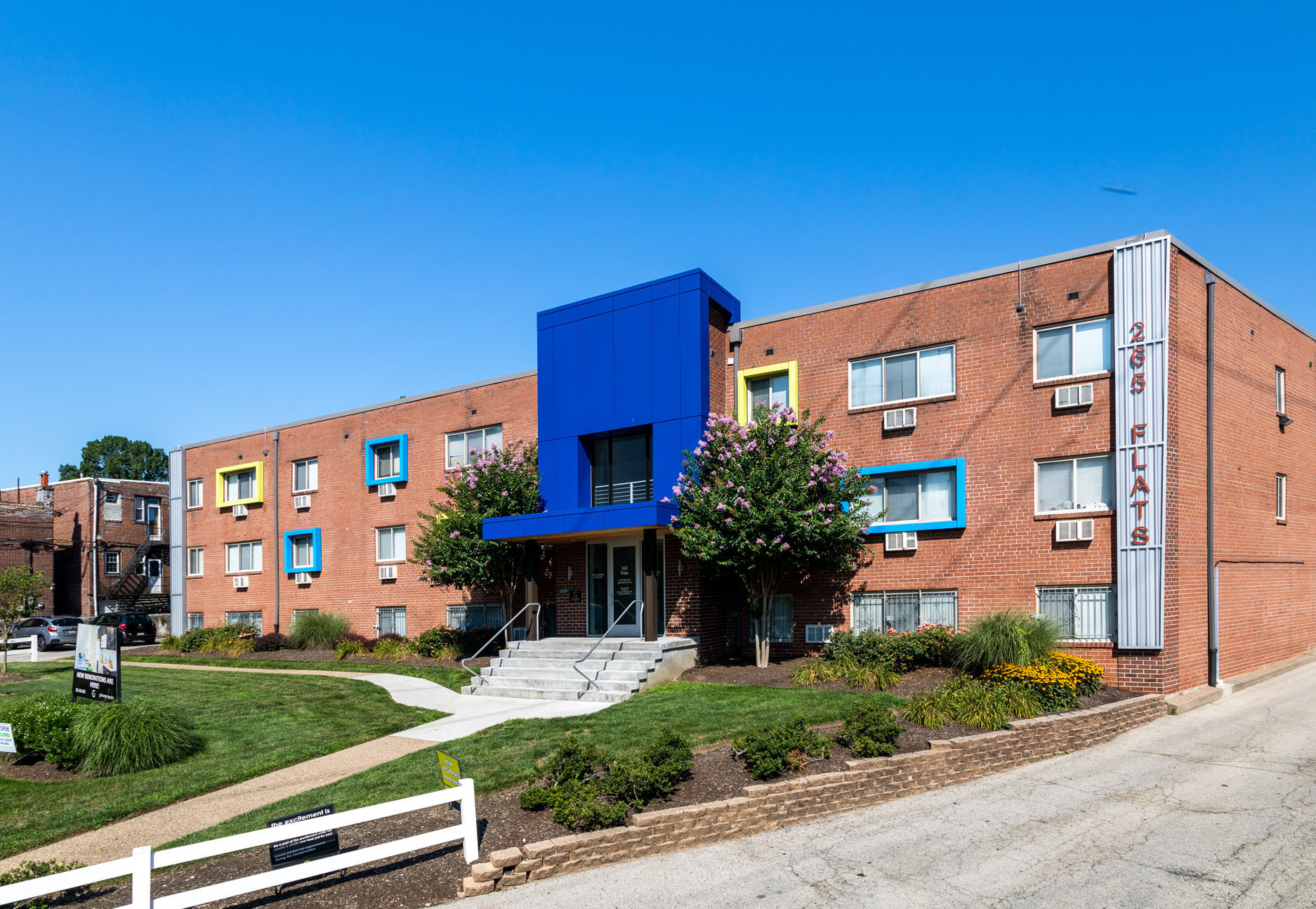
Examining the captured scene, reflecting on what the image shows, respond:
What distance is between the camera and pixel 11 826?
954cm

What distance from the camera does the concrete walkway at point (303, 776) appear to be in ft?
29.7

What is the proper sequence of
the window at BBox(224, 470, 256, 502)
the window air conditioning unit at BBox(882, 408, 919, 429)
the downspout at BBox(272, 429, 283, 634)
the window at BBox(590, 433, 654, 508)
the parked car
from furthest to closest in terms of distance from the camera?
1. the parked car
2. the window at BBox(224, 470, 256, 502)
3. the downspout at BBox(272, 429, 283, 634)
4. the window at BBox(590, 433, 654, 508)
5. the window air conditioning unit at BBox(882, 408, 919, 429)

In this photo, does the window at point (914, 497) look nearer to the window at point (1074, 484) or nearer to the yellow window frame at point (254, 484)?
the window at point (1074, 484)

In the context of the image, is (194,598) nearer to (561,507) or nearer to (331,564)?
(331,564)

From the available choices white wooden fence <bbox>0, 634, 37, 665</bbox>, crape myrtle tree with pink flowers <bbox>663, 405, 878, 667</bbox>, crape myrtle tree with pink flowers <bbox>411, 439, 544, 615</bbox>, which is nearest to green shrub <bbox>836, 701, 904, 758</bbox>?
crape myrtle tree with pink flowers <bbox>663, 405, 878, 667</bbox>

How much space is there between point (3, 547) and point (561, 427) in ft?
114

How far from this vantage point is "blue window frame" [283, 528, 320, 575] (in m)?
28.5

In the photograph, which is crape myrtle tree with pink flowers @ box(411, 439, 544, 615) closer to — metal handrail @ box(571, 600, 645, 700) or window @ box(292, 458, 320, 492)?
metal handrail @ box(571, 600, 645, 700)

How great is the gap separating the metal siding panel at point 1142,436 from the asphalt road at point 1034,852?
161 inches

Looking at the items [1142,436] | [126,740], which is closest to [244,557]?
[126,740]

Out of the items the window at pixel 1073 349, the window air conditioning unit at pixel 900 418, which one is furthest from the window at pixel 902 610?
the window at pixel 1073 349

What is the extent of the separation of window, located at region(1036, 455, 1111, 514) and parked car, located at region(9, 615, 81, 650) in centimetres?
3312

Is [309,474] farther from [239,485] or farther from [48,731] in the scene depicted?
[48,731]

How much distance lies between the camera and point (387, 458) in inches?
1064
